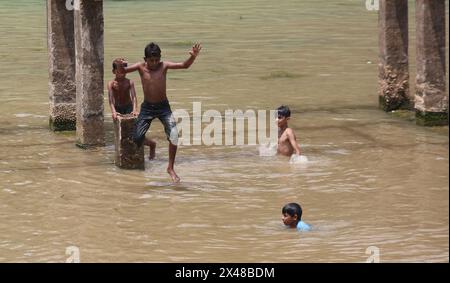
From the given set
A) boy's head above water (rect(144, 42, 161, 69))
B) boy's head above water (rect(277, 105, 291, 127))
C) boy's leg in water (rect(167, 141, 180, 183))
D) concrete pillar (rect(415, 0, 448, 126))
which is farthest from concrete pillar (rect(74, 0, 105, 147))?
concrete pillar (rect(415, 0, 448, 126))

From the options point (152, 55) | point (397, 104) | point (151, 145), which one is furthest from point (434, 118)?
point (152, 55)

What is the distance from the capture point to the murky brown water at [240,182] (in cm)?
1016

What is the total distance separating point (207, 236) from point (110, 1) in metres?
21.1

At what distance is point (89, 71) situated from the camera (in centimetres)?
1389

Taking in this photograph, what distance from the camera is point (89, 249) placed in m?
10.1

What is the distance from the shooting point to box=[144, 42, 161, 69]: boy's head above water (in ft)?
40.3

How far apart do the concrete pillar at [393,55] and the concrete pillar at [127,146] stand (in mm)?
4190

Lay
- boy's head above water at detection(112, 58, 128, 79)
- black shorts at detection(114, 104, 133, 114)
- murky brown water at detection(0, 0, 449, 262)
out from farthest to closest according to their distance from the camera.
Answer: black shorts at detection(114, 104, 133, 114)
boy's head above water at detection(112, 58, 128, 79)
murky brown water at detection(0, 0, 449, 262)

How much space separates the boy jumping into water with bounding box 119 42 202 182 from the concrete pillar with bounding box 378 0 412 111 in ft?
13.3

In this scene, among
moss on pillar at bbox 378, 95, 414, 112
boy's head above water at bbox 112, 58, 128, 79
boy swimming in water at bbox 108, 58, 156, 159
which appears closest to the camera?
boy's head above water at bbox 112, 58, 128, 79

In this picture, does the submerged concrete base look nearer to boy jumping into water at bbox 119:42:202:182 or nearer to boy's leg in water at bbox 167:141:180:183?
boy jumping into water at bbox 119:42:202:182

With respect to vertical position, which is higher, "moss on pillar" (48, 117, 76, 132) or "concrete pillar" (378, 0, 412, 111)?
"concrete pillar" (378, 0, 412, 111)

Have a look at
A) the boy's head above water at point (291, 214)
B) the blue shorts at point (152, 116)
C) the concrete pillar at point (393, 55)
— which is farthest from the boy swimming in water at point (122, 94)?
the concrete pillar at point (393, 55)

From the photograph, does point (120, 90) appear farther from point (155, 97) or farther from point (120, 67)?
point (155, 97)
